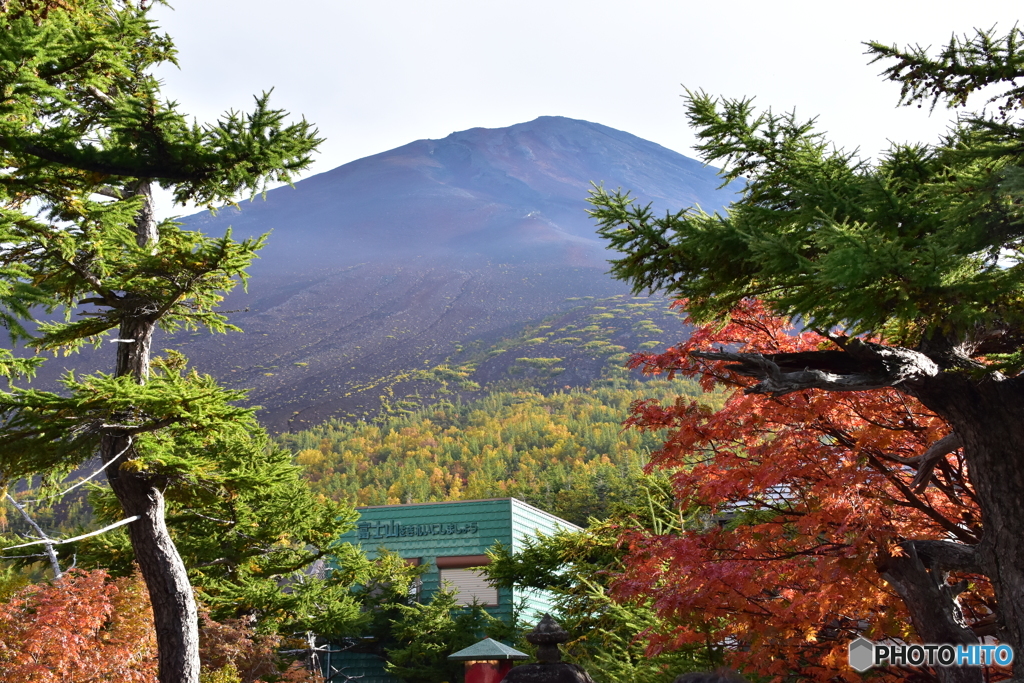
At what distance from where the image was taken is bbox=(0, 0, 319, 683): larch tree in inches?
223

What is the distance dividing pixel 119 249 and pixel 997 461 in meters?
8.21

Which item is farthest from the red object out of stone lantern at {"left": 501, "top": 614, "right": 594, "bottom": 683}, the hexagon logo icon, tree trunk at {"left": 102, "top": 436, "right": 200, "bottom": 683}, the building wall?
the building wall

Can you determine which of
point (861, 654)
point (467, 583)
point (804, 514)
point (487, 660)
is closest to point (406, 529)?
point (467, 583)

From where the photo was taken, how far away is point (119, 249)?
8.62 metres

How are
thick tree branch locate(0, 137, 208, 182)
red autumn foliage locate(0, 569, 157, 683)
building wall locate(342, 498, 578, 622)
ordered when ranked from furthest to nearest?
building wall locate(342, 498, 578, 622)
red autumn foliage locate(0, 569, 157, 683)
thick tree branch locate(0, 137, 208, 182)

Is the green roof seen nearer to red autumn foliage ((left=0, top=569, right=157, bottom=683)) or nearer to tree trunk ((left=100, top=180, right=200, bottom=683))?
tree trunk ((left=100, top=180, right=200, bottom=683))

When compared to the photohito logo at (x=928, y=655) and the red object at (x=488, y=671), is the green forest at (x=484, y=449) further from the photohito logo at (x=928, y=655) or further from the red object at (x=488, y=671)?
the photohito logo at (x=928, y=655)

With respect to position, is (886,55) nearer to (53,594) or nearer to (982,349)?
(982,349)

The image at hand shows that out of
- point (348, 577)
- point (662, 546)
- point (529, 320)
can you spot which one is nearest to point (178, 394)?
point (662, 546)

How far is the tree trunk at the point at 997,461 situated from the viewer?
477 cm

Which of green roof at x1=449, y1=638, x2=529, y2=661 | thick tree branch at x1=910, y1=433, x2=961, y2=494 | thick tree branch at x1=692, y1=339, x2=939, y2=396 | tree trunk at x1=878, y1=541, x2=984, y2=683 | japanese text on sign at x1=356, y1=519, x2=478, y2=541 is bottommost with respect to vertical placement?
green roof at x1=449, y1=638, x2=529, y2=661

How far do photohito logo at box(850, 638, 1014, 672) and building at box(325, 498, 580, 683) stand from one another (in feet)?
72.6

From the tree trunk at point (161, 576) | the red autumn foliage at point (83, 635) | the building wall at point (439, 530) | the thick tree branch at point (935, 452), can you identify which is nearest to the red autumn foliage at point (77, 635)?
the red autumn foliage at point (83, 635)

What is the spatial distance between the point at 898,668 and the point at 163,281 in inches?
316
